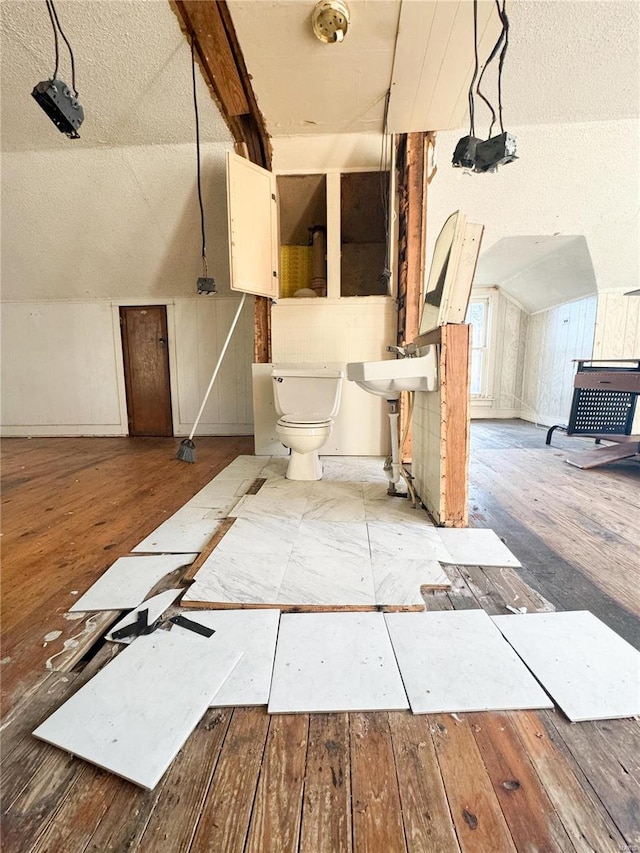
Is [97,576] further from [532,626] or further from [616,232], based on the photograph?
[616,232]

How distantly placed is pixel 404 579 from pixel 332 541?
368mm

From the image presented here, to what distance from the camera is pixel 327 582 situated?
4.02 ft

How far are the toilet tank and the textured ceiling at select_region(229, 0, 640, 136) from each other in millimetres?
1692

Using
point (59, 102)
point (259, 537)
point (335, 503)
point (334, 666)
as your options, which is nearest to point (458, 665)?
point (334, 666)

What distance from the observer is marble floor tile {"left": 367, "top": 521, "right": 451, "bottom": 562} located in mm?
1400

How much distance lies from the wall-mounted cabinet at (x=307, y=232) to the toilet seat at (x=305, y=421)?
3.24 feet

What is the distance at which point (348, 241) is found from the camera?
3488 millimetres

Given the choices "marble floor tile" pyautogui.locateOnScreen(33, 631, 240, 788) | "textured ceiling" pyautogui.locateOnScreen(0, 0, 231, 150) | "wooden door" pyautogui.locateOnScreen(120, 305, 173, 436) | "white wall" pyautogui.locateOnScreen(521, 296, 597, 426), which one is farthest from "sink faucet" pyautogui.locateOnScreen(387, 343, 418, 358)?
"wooden door" pyautogui.locateOnScreen(120, 305, 173, 436)

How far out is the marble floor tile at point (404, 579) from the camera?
113 centimetres

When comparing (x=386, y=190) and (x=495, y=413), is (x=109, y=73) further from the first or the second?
(x=495, y=413)

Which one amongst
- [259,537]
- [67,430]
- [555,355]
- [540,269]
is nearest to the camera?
[259,537]

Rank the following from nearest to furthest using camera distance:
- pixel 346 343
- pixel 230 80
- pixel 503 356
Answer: pixel 230 80 → pixel 346 343 → pixel 503 356

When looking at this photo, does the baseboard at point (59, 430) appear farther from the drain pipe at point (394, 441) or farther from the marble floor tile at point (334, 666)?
the marble floor tile at point (334, 666)

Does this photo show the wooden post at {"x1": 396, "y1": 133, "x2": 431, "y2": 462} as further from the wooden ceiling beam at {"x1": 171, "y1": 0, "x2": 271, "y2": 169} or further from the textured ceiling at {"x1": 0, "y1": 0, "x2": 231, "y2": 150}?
the textured ceiling at {"x1": 0, "y1": 0, "x2": 231, "y2": 150}
